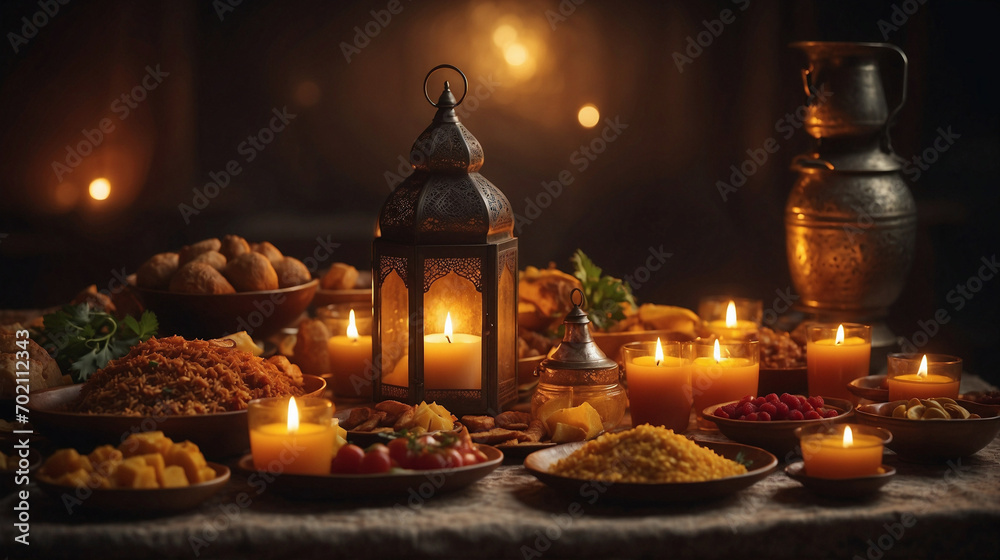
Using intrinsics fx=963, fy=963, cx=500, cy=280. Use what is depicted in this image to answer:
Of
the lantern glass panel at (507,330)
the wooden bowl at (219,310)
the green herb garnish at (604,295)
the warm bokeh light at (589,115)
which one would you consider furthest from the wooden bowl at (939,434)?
the warm bokeh light at (589,115)

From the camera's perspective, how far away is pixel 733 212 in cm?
466

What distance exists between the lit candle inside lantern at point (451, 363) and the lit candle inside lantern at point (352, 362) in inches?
16.1

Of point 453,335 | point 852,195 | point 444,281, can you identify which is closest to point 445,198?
point 444,281

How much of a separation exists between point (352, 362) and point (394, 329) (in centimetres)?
34

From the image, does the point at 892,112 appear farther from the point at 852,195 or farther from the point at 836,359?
the point at 836,359

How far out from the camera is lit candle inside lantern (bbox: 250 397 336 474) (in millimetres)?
1945

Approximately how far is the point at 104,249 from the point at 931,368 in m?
3.93

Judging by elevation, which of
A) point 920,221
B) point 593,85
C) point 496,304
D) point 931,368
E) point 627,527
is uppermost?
point 593,85

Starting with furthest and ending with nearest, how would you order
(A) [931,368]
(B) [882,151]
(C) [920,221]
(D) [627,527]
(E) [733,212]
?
(E) [733,212] < (C) [920,221] < (B) [882,151] < (A) [931,368] < (D) [627,527]

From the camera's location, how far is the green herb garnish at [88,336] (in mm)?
2617

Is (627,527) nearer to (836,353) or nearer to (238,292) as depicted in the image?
(836,353)

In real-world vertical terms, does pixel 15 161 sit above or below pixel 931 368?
above

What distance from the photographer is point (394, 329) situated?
2590 mm

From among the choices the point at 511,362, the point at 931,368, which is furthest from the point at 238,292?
the point at 931,368
